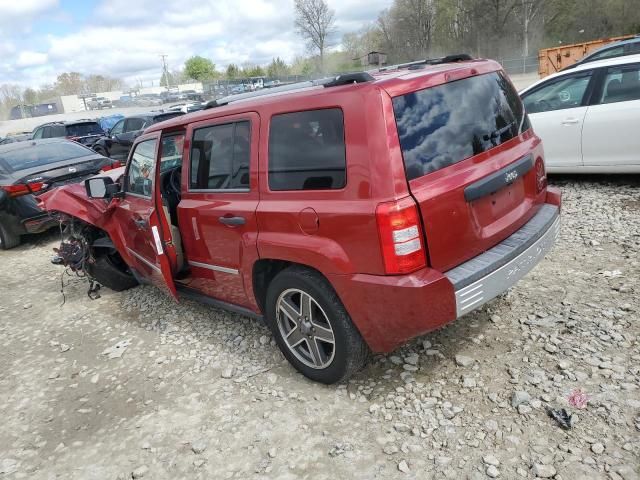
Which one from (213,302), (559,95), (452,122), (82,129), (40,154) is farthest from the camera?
(82,129)

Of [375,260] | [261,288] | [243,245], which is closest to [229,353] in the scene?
[261,288]

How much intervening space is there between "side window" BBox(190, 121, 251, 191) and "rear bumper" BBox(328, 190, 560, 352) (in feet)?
3.35

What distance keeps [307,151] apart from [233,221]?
2.49 feet

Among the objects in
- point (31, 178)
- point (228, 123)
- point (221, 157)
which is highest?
→ point (228, 123)

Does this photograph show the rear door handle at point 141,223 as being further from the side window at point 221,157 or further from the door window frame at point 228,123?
the side window at point 221,157

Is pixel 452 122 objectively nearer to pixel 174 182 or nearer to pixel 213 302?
pixel 213 302

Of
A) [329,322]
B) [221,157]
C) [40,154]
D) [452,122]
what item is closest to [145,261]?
[221,157]

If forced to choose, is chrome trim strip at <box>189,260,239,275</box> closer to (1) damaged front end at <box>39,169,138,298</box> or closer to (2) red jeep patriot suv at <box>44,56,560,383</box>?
(2) red jeep patriot suv at <box>44,56,560,383</box>

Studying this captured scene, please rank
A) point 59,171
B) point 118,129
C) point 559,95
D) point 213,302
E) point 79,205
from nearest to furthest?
point 213,302 < point 79,205 < point 559,95 < point 59,171 < point 118,129

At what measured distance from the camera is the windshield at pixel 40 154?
7.89m

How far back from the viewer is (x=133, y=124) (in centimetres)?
1556

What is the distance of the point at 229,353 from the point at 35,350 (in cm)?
191

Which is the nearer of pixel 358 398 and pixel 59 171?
pixel 358 398

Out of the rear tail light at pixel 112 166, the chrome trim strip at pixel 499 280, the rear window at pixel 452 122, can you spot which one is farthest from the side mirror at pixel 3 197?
the chrome trim strip at pixel 499 280
